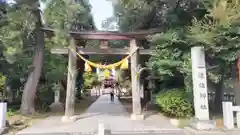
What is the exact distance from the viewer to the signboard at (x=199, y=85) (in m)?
8.40

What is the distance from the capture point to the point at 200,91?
8.53 metres

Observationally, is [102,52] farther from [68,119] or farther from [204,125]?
[204,125]

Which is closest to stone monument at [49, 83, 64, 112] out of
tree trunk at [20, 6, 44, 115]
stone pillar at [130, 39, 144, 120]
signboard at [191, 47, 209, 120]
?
tree trunk at [20, 6, 44, 115]

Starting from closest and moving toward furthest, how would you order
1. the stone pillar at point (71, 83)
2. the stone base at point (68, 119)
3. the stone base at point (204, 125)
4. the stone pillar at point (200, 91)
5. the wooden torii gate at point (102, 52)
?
the stone base at point (204, 125)
the stone pillar at point (200, 91)
the stone base at point (68, 119)
the stone pillar at point (71, 83)
the wooden torii gate at point (102, 52)

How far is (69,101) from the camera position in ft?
37.0

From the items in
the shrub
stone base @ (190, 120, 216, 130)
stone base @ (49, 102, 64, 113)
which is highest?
the shrub

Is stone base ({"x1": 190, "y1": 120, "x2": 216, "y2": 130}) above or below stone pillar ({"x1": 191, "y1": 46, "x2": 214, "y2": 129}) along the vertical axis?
below

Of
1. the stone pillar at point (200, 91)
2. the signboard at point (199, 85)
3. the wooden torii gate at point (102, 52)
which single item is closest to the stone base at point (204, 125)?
the stone pillar at point (200, 91)

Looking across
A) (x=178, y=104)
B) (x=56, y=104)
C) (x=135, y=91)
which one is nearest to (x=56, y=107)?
(x=56, y=104)

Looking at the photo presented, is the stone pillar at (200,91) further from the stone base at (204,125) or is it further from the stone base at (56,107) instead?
the stone base at (56,107)

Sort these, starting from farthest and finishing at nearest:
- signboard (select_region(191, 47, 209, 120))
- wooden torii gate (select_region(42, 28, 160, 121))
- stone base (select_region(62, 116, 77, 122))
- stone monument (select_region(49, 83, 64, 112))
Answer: stone monument (select_region(49, 83, 64, 112))
wooden torii gate (select_region(42, 28, 160, 121))
stone base (select_region(62, 116, 77, 122))
signboard (select_region(191, 47, 209, 120))

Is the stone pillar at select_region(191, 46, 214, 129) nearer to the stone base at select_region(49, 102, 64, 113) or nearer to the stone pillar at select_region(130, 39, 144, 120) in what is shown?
the stone pillar at select_region(130, 39, 144, 120)

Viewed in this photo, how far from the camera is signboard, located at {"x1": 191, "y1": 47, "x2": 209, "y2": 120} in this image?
8398 mm

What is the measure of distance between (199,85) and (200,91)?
0.22 meters
